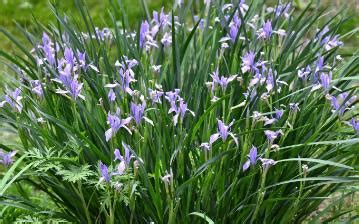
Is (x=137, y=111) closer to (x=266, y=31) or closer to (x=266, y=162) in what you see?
(x=266, y=162)

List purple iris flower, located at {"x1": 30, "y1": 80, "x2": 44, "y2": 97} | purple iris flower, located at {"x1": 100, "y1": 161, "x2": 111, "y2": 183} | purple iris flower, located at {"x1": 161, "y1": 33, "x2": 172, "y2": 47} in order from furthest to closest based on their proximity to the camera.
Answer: purple iris flower, located at {"x1": 161, "y1": 33, "x2": 172, "y2": 47}, purple iris flower, located at {"x1": 30, "y1": 80, "x2": 44, "y2": 97}, purple iris flower, located at {"x1": 100, "y1": 161, "x2": 111, "y2": 183}

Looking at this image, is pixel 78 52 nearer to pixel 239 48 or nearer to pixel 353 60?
pixel 239 48

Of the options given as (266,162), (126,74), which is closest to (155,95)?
(126,74)

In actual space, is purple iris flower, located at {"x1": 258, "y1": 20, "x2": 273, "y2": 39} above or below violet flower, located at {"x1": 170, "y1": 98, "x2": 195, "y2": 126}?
above

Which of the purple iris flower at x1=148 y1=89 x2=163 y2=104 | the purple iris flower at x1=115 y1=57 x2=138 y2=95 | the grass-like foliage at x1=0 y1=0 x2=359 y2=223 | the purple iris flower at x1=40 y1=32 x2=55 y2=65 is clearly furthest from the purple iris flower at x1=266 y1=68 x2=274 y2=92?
the purple iris flower at x1=40 y1=32 x2=55 y2=65

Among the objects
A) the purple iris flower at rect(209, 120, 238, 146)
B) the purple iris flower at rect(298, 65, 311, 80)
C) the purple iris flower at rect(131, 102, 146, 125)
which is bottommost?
the purple iris flower at rect(209, 120, 238, 146)

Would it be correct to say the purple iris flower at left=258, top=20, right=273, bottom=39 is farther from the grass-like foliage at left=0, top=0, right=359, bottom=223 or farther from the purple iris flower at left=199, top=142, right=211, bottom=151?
the purple iris flower at left=199, top=142, right=211, bottom=151

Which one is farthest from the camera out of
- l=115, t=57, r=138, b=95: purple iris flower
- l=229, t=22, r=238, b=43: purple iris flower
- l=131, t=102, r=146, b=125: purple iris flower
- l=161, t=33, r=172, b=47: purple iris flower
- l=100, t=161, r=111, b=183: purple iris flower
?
l=161, t=33, r=172, b=47: purple iris flower

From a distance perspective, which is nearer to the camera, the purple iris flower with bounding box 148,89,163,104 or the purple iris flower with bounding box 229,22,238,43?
the purple iris flower with bounding box 148,89,163,104

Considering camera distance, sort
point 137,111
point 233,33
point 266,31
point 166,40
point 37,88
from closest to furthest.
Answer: point 137,111 < point 37,88 < point 266,31 < point 233,33 < point 166,40
